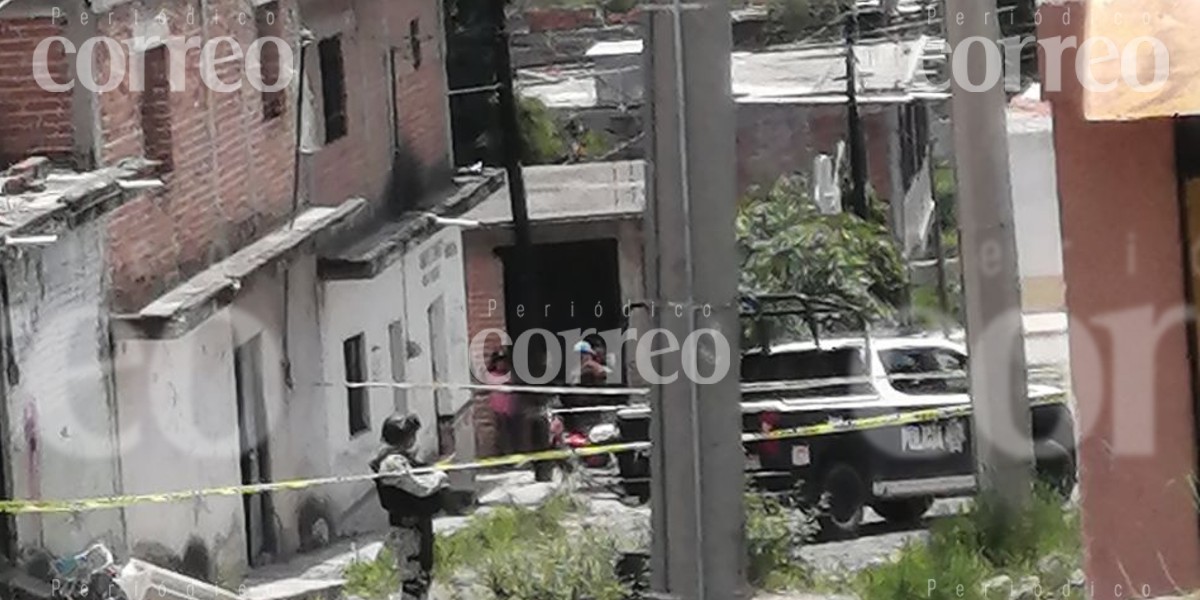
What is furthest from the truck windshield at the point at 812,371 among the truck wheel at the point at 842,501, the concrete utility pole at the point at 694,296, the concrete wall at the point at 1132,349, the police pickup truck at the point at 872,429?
the concrete utility pole at the point at 694,296

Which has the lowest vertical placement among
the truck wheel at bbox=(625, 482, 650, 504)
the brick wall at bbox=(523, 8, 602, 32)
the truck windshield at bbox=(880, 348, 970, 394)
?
the truck wheel at bbox=(625, 482, 650, 504)

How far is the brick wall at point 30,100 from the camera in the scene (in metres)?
9.09

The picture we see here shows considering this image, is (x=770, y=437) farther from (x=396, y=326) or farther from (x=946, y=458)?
(x=396, y=326)

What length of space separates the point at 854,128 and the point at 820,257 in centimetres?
71

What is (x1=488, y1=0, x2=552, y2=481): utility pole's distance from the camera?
33.4 feet

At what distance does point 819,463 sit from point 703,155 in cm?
464

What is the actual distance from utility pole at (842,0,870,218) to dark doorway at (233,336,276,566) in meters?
2.81

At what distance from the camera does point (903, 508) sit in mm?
10805

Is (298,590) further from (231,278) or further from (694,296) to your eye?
(694,296)

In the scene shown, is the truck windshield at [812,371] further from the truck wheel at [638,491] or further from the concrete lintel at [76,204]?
the concrete lintel at [76,204]

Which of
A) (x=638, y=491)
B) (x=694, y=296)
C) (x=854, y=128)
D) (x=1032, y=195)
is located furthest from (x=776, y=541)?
(x=694, y=296)

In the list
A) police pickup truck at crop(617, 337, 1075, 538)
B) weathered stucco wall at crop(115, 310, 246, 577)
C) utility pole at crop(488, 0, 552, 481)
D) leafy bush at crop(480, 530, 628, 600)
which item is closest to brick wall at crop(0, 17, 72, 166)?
weathered stucco wall at crop(115, 310, 246, 577)

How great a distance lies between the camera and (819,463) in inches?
428

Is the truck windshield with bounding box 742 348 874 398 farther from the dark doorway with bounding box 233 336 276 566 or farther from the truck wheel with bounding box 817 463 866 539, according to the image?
the dark doorway with bounding box 233 336 276 566
